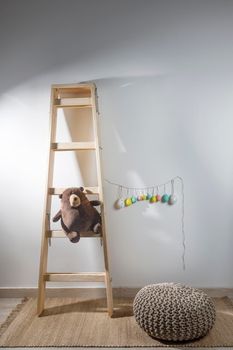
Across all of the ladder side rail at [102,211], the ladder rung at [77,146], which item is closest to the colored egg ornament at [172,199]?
the ladder side rail at [102,211]

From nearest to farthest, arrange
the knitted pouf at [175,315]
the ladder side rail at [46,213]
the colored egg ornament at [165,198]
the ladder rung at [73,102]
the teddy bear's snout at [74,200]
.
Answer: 1. the knitted pouf at [175,315]
2. the teddy bear's snout at [74,200]
3. the ladder side rail at [46,213]
4. the ladder rung at [73,102]
5. the colored egg ornament at [165,198]

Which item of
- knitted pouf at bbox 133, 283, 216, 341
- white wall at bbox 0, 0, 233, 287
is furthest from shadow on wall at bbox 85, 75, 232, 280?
knitted pouf at bbox 133, 283, 216, 341

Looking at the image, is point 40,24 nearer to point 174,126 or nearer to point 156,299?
point 174,126

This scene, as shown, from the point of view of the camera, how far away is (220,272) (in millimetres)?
2709

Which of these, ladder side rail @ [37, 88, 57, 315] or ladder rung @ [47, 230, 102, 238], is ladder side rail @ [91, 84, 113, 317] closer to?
ladder rung @ [47, 230, 102, 238]

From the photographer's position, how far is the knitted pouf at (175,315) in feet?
6.33

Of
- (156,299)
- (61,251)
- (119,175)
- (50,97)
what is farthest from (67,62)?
(156,299)

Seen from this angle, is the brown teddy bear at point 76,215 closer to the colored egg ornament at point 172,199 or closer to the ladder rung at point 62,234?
the ladder rung at point 62,234

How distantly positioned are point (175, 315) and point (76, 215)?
858 mm

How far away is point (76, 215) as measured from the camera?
2.34 metres

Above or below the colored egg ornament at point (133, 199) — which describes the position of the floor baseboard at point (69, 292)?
below

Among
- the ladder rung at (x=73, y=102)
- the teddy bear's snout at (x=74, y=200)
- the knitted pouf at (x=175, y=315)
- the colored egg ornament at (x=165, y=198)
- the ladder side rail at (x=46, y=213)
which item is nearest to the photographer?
the knitted pouf at (x=175, y=315)

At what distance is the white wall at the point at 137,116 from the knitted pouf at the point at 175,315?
0.67 meters

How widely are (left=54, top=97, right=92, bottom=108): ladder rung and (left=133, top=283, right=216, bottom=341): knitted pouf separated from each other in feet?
4.44
